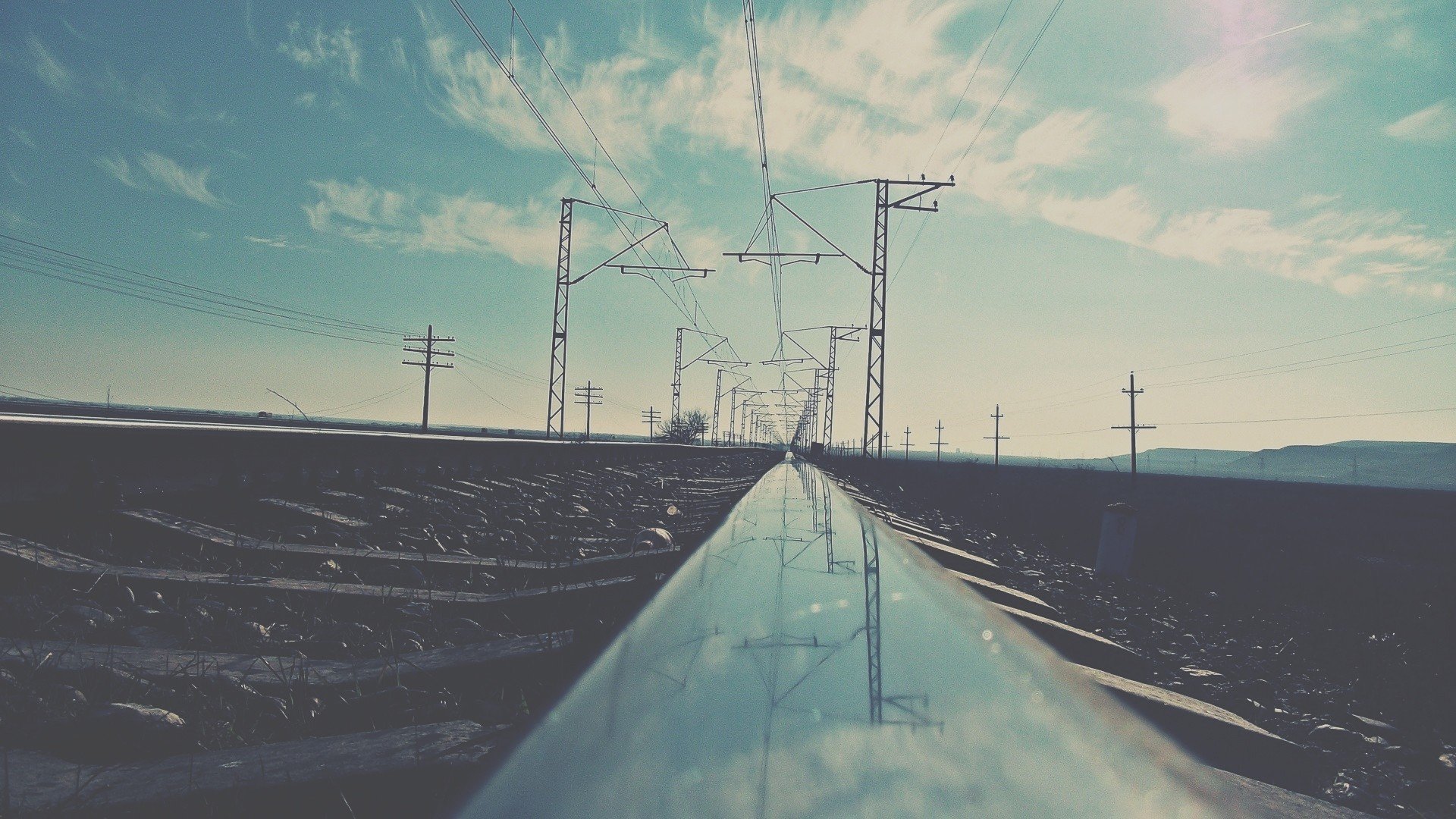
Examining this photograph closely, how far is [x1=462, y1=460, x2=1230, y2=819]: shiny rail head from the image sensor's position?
1.75 ft

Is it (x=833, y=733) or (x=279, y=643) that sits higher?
(x=833, y=733)

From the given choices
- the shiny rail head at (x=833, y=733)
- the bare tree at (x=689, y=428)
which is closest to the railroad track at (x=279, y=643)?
the shiny rail head at (x=833, y=733)

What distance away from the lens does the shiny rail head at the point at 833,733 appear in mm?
533

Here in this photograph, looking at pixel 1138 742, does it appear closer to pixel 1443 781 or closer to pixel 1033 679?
pixel 1033 679

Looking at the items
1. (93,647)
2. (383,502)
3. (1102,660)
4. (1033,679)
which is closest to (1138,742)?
(1033,679)

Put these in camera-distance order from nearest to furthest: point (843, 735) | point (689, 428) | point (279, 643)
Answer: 1. point (843, 735)
2. point (279, 643)
3. point (689, 428)

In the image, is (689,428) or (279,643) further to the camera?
(689,428)

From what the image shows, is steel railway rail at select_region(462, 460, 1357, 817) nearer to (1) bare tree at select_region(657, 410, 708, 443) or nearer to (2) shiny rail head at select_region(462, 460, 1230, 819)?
(2) shiny rail head at select_region(462, 460, 1230, 819)

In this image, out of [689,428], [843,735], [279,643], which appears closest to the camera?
[843,735]

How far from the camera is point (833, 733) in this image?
649mm

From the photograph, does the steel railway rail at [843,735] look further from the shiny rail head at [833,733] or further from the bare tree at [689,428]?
the bare tree at [689,428]

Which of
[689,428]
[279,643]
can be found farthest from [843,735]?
[689,428]

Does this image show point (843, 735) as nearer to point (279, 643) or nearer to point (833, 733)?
point (833, 733)

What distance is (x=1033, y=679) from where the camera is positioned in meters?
0.91
